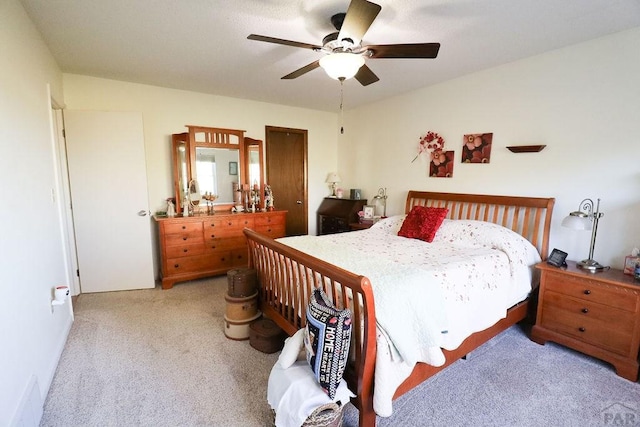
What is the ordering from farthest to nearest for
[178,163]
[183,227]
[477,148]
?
[178,163] < [183,227] < [477,148]

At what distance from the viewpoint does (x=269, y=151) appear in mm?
4711

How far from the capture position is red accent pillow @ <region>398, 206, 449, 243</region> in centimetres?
304

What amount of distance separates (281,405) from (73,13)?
2933 mm

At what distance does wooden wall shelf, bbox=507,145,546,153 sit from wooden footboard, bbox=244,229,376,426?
240 cm

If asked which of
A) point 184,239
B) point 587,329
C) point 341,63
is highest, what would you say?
point 341,63

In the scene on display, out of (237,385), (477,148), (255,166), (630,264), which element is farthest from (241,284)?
(630,264)

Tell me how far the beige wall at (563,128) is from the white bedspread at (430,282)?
58 centimetres

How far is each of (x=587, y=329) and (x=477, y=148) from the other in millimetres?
1935

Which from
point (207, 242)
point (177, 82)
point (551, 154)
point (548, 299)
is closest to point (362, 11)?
point (551, 154)

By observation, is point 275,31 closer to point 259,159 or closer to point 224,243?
point 259,159

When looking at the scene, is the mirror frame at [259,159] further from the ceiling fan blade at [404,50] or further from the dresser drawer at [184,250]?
the ceiling fan blade at [404,50]

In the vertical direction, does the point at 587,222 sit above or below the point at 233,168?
below

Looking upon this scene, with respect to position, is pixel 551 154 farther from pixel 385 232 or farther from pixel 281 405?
pixel 281 405

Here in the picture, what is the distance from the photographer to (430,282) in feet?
6.17
